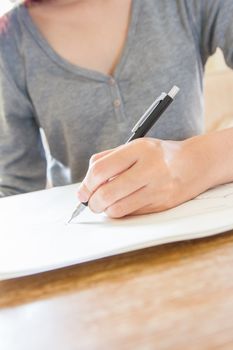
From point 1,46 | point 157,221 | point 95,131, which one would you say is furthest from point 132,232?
point 1,46

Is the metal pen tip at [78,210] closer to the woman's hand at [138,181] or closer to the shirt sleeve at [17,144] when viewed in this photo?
the woman's hand at [138,181]

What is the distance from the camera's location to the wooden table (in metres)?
0.26

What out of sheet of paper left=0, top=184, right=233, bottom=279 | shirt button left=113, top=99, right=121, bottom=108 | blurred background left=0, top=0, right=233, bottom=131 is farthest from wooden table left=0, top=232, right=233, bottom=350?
blurred background left=0, top=0, right=233, bottom=131

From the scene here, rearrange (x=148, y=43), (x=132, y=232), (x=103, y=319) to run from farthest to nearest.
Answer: (x=148, y=43)
(x=132, y=232)
(x=103, y=319)

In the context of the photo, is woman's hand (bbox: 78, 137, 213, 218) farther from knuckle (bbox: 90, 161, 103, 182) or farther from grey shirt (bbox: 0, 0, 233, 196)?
grey shirt (bbox: 0, 0, 233, 196)

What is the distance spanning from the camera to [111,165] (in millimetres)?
419

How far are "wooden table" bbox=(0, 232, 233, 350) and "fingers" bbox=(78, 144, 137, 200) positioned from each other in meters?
0.10

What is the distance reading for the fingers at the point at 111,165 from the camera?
1.37 ft

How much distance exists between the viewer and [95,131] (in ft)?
2.32

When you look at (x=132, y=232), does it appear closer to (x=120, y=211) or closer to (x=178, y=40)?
(x=120, y=211)

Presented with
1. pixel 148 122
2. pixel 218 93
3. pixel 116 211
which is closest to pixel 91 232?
pixel 116 211

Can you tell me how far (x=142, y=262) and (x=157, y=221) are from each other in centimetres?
6

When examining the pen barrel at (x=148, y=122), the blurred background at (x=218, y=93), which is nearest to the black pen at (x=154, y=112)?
the pen barrel at (x=148, y=122)

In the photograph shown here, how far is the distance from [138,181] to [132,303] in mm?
155
